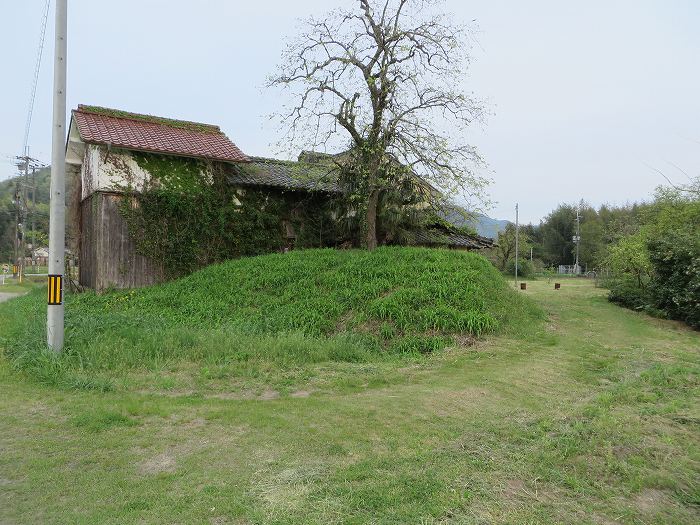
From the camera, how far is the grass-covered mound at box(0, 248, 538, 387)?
22.5 feet

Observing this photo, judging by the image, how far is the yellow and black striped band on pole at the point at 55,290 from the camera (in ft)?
22.2

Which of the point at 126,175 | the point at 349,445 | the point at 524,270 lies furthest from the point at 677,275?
the point at 524,270

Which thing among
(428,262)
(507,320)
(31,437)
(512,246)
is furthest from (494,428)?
(512,246)

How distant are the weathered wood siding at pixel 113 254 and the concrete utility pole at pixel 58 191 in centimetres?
791

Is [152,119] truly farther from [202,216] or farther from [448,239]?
[448,239]

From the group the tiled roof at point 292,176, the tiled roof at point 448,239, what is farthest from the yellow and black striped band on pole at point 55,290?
the tiled roof at point 448,239

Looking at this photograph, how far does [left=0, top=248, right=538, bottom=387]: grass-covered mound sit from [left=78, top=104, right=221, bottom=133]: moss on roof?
5886mm

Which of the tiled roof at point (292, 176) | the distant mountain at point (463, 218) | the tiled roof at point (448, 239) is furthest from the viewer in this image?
the tiled roof at point (448, 239)

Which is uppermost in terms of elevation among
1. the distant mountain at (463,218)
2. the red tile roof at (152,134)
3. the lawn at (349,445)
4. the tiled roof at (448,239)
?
the red tile roof at (152,134)

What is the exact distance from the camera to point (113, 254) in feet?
47.7

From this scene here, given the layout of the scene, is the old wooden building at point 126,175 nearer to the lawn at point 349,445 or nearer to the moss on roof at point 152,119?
the moss on roof at point 152,119

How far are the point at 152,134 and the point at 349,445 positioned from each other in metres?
14.3

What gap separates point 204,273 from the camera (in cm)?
1373

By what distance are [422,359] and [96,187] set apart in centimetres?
1134
